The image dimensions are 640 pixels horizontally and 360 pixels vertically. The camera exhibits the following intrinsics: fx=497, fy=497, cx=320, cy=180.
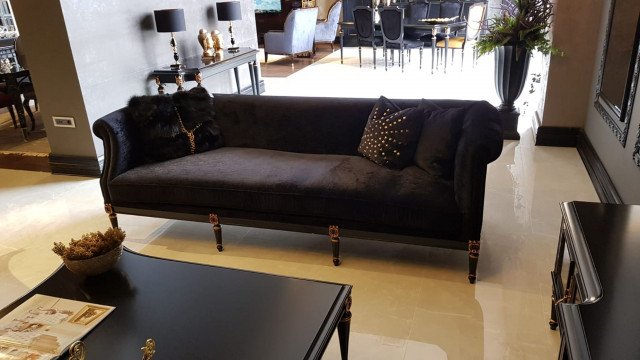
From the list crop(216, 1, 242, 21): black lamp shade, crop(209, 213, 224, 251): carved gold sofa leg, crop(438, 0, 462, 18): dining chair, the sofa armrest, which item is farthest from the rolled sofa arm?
crop(438, 0, 462, 18): dining chair

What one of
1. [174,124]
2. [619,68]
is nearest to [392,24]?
[619,68]

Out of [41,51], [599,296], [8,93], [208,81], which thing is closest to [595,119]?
[599,296]

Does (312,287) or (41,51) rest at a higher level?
(41,51)

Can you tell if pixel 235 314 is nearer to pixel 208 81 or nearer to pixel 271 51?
pixel 208 81

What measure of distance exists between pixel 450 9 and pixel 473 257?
7884mm

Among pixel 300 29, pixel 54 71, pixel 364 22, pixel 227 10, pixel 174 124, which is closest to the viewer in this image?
pixel 174 124

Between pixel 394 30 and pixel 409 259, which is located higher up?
pixel 394 30

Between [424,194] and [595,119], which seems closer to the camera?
[424,194]

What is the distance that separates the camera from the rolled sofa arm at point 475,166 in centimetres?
238

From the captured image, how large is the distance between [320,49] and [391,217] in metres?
9.34

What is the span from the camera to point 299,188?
2.68 meters

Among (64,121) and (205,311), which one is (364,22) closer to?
(64,121)

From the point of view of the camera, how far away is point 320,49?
1131 centimetres

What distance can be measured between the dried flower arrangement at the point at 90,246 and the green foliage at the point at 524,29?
3.66 m
